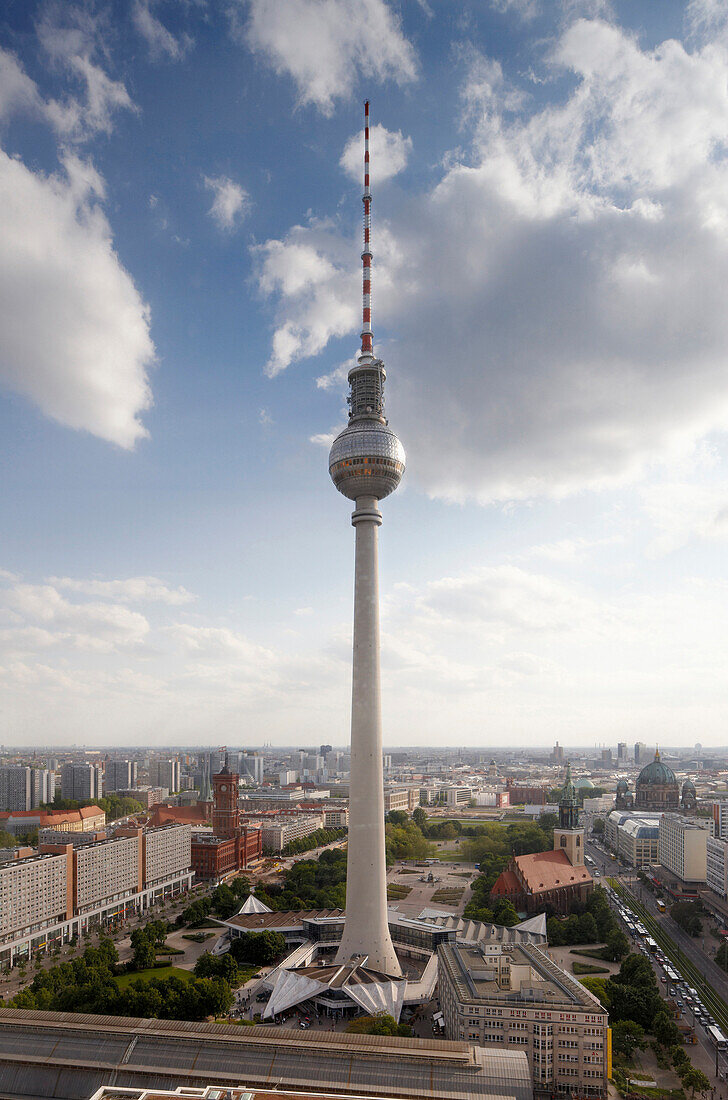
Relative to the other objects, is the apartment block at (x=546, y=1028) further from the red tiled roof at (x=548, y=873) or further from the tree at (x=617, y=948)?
the red tiled roof at (x=548, y=873)

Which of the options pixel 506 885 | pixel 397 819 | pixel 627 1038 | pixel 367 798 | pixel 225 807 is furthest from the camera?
pixel 397 819

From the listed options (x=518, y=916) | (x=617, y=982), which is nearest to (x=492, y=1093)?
(x=617, y=982)

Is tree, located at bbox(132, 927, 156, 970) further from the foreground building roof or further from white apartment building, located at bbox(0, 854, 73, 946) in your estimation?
the foreground building roof

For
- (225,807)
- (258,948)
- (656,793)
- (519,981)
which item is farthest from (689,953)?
(656,793)

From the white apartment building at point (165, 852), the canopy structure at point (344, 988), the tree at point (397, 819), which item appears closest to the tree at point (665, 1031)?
the canopy structure at point (344, 988)

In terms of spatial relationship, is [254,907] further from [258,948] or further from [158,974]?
[158,974]

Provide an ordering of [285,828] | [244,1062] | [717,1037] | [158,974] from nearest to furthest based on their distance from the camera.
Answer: [244,1062] < [717,1037] < [158,974] < [285,828]

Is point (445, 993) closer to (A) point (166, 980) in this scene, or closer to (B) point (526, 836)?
(A) point (166, 980)
